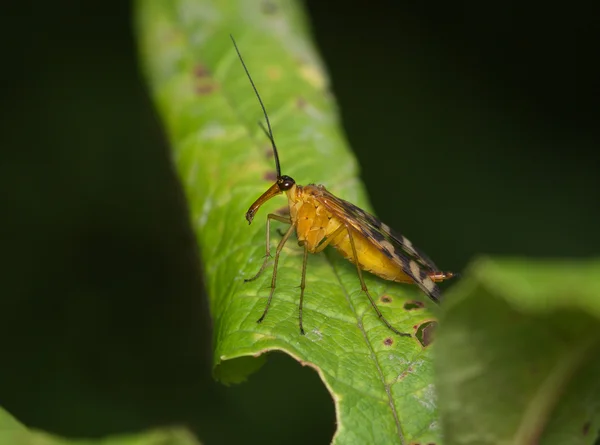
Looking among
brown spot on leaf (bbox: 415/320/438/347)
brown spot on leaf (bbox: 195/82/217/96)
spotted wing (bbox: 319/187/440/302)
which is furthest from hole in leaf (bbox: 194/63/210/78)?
brown spot on leaf (bbox: 415/320/438/347)

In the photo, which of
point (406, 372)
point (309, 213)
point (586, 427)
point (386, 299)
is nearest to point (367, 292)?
point (386, 299)

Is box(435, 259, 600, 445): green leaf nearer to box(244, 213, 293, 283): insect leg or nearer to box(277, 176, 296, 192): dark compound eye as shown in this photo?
box(244, 213, 293, 283): insect leg

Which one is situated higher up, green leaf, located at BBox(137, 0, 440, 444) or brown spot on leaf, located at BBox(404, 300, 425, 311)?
green leaf, located at BBox(137, 0, 440, 444)

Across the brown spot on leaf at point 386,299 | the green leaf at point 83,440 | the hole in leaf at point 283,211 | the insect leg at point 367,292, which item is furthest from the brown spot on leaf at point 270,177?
the green leaf at point 83,440

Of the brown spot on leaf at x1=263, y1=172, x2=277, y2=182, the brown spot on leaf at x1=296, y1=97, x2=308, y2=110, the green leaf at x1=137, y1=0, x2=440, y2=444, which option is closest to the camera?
the green leaf at x1=137, y1=0, x2=440, y2=444

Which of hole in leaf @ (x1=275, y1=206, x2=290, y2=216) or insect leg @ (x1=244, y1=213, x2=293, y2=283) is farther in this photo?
hole in leaf @ (x1=275, y1=206, x2=290, y2=216)

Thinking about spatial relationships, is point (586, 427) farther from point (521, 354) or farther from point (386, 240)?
point (386, 240)

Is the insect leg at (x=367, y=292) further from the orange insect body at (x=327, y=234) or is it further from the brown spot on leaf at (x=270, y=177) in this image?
the brown spot on leaf at (x=270, y=177)
